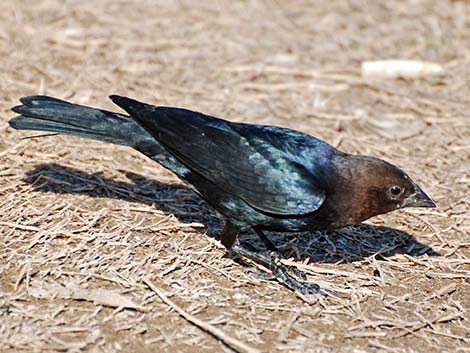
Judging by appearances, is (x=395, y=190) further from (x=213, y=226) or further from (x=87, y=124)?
(x=87, y=124)

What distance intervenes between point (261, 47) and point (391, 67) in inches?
57.4

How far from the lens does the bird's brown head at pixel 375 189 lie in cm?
481

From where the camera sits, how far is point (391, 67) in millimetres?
7965

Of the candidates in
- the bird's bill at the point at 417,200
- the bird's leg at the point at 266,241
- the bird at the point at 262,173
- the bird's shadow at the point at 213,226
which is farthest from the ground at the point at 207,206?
the bird's bill at the point at 417,200

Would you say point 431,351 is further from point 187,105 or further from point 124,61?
point 124,61

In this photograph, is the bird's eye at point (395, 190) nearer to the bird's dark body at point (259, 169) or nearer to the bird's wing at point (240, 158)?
the bird's dark body at point (259, 169)

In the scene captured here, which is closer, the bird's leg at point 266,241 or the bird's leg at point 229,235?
the bird's leg at point 229,235

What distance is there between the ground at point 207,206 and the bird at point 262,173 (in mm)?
355

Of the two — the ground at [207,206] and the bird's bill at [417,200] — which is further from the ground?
the bird's bill at [417,200]

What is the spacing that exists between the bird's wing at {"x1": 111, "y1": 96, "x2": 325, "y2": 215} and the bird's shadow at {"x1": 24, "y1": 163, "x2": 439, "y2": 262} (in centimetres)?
60

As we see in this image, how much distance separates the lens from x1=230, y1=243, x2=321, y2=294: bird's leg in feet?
15.2

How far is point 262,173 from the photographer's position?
4824 millimetres

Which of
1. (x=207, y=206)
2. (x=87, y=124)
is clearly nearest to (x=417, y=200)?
(x=207, y=206)

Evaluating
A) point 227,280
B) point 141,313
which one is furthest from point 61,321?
point 227,280
